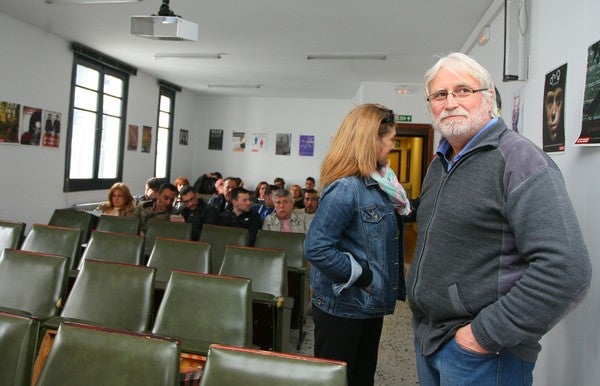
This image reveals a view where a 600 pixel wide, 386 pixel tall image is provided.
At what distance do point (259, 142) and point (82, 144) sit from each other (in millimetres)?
4544

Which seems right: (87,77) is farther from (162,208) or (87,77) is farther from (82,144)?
(162,208)

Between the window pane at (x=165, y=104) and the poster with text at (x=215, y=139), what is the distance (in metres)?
1.47

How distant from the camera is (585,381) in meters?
1.60

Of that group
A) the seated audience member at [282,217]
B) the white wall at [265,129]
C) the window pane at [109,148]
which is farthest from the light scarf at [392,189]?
the white wall at [265,129]

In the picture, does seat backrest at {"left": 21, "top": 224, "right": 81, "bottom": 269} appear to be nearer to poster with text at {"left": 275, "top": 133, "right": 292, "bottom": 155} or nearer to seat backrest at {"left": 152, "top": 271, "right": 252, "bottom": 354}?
seat backrest at {"left": 152, "top": 271, "right": 252, "bottom": 354}

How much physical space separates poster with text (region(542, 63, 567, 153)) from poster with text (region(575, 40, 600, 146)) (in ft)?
1.00

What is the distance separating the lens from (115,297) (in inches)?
88.8

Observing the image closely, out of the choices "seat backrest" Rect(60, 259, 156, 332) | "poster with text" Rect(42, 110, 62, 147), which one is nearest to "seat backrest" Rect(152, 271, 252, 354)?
"seat backrest" Rect(60, 259, 156, 332)

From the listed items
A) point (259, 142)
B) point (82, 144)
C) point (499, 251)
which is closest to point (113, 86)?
point (82, 144)

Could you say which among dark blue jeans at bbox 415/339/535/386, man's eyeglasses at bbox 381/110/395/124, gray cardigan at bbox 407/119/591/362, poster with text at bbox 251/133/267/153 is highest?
poster with text at bbox 251/133/267/153

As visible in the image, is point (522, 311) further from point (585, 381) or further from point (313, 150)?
point (313, 150)

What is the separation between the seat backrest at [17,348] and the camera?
143cm

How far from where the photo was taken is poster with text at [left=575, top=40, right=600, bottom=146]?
5.22 feet

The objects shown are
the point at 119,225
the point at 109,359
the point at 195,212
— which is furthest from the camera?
the point at 195,212
